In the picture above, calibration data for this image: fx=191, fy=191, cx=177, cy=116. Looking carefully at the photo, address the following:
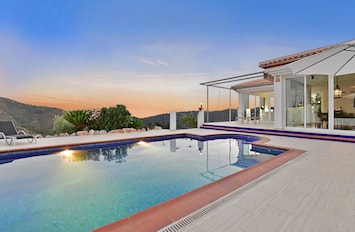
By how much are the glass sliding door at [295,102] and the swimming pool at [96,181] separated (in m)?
4.18

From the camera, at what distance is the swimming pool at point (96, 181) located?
2.64 m

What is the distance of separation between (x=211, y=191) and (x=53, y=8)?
12.3 meters

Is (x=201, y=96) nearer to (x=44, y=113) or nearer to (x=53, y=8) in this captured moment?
(x=53, y=8)

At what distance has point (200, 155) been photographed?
20.5 feet

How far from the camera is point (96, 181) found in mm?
3994

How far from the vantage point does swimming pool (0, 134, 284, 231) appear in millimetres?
2639

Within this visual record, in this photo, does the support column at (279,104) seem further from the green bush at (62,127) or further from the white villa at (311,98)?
the green bush at (62,127)

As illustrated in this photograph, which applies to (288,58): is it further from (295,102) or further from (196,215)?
(196,215)

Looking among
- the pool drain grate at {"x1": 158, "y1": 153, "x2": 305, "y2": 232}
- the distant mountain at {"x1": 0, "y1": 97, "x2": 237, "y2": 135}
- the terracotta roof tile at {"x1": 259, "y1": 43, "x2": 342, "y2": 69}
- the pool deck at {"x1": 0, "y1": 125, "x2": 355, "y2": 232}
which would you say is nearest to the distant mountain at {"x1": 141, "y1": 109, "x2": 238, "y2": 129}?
the distant mountain at {"x1": 0, "y1": 97, "x2": 237, "y2": 135}

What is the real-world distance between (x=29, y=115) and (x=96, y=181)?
1385cm

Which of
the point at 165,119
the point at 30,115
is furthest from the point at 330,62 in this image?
the point at 30,115

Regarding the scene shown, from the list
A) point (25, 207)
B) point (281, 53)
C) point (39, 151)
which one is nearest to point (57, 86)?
point (39, 151)

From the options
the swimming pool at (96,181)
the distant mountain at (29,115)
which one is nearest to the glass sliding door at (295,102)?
the swimming pool at (96,181)

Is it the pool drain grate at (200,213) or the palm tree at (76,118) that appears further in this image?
the palm tree at (76,118)
